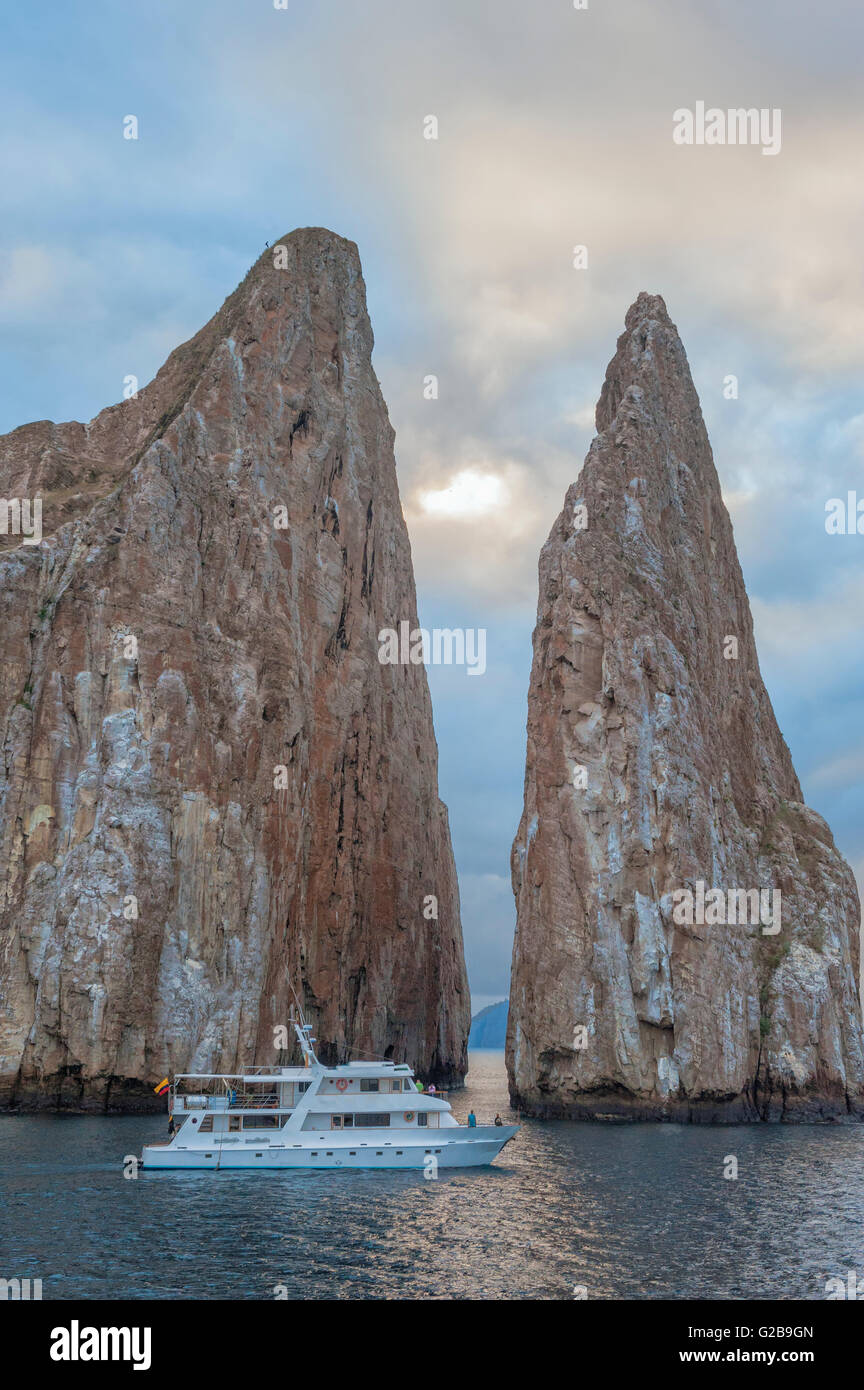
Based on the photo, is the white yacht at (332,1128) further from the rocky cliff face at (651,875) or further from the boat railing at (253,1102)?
the rocky cliff face at (651,875)

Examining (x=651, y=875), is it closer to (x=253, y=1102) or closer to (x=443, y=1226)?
(x=253, y=1102)

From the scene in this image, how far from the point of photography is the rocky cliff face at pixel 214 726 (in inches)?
2896

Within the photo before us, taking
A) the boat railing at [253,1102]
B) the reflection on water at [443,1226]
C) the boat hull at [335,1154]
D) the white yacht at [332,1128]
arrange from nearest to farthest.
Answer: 1. the reflection on water at [443,1226]
2. the boat hull at [335,1154]
3. the white yacht at [332,1128]
4. the boat railing at [253,1102]

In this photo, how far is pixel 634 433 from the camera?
311 ft

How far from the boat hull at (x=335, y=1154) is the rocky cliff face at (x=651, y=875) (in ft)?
81.6

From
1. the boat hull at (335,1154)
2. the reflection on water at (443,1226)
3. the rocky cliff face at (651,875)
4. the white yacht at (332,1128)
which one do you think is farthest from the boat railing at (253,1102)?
the rocky cliff face at (651,875)

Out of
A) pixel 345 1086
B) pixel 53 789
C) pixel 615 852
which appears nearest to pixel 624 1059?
pixel 615 852

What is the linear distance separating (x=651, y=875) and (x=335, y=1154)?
113 feet

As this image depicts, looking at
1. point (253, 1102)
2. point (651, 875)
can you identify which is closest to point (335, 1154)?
point (253, 1102)

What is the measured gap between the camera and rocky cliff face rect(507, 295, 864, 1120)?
75000 millimetres

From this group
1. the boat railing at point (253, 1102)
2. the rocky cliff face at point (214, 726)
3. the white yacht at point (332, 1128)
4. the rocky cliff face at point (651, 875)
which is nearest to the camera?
the white yacht at point (332, 1128)

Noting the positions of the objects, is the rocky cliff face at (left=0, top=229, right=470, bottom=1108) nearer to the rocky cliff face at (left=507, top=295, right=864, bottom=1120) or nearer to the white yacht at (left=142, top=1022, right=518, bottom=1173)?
the rocky cliff face at (left=507, top=295, right=864, bottom=1120)
